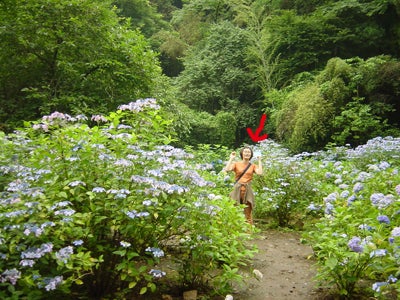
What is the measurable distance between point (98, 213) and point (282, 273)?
7.24 ft

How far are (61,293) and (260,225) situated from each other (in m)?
3.86

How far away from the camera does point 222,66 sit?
17016 mm

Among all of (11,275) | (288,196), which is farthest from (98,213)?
(288,196)

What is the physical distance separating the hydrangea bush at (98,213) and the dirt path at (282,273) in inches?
20.0

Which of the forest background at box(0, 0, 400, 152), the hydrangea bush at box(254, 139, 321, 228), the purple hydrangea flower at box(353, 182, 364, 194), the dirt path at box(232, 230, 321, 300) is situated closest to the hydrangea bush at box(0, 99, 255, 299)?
the dirt path at box(232, 230, 321, 300)

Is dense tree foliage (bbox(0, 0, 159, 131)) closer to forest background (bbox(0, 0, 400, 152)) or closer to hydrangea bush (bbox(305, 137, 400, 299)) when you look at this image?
forest background (bbox(0, 0, 400, 152))

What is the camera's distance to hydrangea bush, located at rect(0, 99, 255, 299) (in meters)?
2.05

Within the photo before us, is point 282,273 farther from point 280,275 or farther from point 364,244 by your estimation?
point 364,244

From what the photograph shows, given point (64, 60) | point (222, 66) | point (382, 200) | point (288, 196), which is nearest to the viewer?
point (382, 200)

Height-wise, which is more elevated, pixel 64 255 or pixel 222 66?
pixel 222 66

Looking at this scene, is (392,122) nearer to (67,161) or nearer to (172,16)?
(67,161)

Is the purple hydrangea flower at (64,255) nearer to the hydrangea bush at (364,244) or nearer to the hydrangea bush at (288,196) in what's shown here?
the hydrangea bush at (364,244)

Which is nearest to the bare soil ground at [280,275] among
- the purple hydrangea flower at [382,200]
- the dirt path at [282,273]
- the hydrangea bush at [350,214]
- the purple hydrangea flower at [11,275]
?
the dirt path at [282,273]

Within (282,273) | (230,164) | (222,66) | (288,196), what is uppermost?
(222,66)
